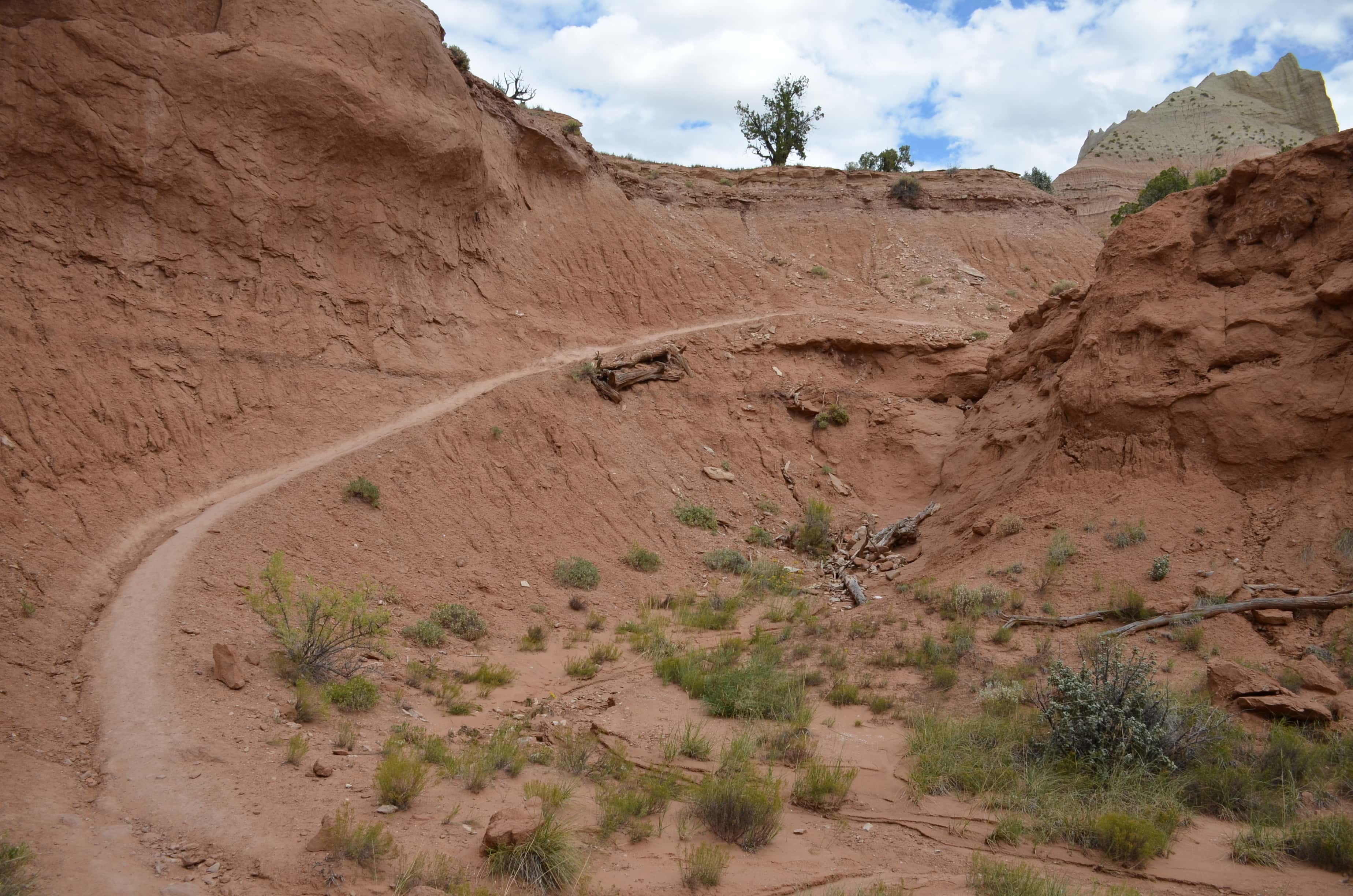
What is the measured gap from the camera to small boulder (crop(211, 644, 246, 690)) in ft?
24.5

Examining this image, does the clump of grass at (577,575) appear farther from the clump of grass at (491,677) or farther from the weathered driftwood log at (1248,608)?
the weathered driftwood log at (1248,608)

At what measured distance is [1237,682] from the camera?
26.6 feet

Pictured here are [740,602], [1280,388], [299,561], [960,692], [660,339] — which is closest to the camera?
[960,692]

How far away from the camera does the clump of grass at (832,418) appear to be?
20688 millimetres

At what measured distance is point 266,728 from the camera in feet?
22.7

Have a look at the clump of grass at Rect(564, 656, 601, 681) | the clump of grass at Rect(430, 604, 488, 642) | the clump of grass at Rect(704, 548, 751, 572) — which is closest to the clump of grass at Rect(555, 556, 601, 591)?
the clump of grass at Rect(430, 604, 488, 642)

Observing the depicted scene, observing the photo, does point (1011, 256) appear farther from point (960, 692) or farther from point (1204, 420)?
point (960, 692)

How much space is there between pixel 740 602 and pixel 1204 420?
25.8ft

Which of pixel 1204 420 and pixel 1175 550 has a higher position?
pixel 1204 420

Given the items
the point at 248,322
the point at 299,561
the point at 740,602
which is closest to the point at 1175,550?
the point at 740,602

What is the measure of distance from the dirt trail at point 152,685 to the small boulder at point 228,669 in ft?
1.35

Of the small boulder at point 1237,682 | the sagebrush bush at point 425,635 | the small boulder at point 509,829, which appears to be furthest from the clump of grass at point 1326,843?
the sagebrush bush at point 425,635

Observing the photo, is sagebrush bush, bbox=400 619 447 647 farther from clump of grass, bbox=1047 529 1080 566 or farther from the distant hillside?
the distant hillside

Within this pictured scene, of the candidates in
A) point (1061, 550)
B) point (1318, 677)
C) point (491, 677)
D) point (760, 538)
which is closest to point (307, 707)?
point (491, 677)
